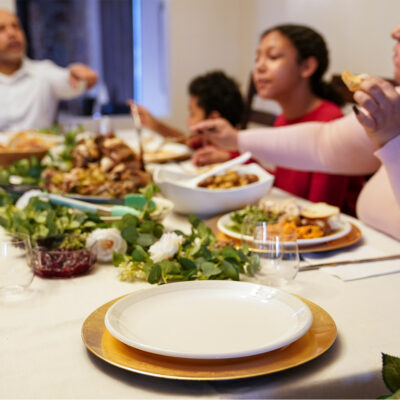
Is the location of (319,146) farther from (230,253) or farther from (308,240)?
(230,253)

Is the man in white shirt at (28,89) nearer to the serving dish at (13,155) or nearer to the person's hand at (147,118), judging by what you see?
the person's hand at (147,118)

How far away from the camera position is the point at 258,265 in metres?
0.95

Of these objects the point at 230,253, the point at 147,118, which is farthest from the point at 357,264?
the point at 147,118

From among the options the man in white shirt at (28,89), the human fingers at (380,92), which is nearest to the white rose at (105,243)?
the human fingers at (380,92)

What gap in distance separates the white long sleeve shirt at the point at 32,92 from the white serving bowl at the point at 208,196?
8.12 feet

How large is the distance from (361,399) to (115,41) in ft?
16.0

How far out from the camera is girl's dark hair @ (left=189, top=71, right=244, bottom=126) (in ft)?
10.3

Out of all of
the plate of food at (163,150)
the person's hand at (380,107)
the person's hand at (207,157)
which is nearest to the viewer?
the person's hand at (380,107)

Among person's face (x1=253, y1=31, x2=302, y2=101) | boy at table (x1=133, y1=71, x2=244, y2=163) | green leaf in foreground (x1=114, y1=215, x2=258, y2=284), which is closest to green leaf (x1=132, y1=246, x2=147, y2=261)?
green leaf in foreground (x1=114, y1=215, x2=258, y2=284)

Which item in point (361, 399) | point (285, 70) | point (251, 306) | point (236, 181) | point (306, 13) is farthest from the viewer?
point (306, 13)

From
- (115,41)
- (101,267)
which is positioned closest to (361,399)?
(101,267)

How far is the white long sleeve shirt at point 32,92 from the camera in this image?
3744mm

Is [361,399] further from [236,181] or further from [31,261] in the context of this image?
[236,181]

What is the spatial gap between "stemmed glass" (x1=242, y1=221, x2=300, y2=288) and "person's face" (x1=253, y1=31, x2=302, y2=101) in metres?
1.54
